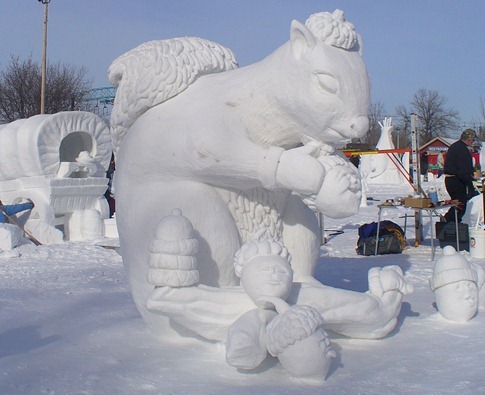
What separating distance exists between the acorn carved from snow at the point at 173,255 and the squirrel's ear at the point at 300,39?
0.73 meters

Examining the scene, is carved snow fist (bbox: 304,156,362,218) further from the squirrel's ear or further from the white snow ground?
the white snow ground

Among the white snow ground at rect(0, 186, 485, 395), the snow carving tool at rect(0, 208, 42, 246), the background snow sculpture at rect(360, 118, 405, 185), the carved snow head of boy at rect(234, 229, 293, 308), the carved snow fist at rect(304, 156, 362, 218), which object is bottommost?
the white snow ground at rect(0, 186, 485, 395)

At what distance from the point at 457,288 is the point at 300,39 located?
51.2 inches

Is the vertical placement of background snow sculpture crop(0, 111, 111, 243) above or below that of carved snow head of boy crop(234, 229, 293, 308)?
above

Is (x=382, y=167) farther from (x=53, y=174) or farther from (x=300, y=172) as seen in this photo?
(x=300, y=172)

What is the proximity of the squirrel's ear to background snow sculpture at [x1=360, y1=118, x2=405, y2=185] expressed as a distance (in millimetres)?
19233

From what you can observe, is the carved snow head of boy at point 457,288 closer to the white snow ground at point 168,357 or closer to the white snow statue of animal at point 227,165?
the white snow ground at point 168,357

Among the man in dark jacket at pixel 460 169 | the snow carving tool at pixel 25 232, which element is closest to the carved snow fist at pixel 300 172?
the snow carving tool at pixel 25 232

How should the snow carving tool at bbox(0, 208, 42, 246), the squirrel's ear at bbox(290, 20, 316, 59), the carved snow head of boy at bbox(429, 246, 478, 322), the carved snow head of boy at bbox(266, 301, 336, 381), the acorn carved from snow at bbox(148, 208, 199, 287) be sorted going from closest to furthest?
the carved snow head of boy at bbox(266, 301, 336, 381) → the acorn carved from snow at bbox(148, 208, 199, 287) → the squirrel's ear at bbox(290, 20, 316, 59) → the carved snow head of boy at bbox(429, 246, 478, 322) → the snow carving tool at bbox(0, 208, 42, 246)

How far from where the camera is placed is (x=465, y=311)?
281 cm

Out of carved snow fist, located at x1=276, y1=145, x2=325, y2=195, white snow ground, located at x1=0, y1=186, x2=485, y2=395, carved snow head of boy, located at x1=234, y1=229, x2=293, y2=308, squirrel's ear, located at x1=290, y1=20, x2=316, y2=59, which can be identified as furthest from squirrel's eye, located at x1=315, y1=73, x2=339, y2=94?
white snow ground, located at x1=0, y1=186, x2=485, y2=395

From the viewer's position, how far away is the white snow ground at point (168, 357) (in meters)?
2.02

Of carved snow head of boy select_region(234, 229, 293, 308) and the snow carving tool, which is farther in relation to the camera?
the snow carving tool

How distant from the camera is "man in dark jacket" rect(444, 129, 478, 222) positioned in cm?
792
